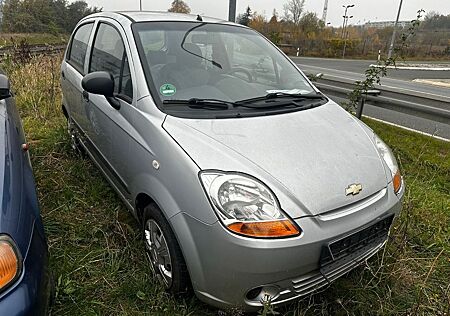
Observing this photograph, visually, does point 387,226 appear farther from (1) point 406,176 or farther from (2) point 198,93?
(1) point 406,176

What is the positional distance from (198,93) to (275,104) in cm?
53

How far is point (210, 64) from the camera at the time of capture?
2.58 m

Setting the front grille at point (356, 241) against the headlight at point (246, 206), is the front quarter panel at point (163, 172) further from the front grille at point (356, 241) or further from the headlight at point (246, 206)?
the front grille at point (356, 241)

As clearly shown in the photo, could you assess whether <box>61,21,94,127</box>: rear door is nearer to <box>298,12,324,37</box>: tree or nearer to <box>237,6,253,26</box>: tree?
<box>237,6,253,26</box>: tree

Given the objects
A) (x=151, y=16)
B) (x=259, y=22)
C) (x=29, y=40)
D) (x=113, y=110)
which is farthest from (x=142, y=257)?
(x=259, y=22)

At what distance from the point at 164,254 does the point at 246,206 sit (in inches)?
26.9

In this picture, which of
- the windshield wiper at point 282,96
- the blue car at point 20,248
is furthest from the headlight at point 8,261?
the windshield wiper at point 282,96

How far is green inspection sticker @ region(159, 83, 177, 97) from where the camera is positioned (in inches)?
86.7

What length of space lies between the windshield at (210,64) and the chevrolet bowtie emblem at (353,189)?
37.4 inches

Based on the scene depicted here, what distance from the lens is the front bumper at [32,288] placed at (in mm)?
1228

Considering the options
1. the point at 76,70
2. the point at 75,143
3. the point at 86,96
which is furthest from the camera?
the point at 75,143

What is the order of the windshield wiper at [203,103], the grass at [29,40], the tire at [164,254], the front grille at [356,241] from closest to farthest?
the front grille at [356,241] → the tire at [164,254] → the windshield wiper at [203,103] → the grass at [29,40]

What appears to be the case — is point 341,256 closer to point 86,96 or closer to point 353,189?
point 353,189

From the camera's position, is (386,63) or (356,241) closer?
(356,241)
